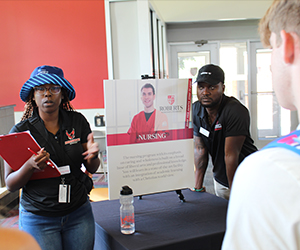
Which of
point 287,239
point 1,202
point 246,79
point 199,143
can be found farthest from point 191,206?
point 246,79

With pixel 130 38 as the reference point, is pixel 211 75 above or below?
below

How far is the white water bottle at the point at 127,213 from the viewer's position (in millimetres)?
1457

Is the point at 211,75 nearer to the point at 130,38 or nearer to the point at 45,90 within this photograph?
the point at 45,90

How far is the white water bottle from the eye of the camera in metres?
1.46

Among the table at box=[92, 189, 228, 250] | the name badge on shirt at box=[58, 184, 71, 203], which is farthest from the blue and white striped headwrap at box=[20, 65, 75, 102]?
the table at box=[92, 189, 228, 250]

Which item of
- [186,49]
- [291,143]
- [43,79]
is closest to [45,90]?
[43,79]

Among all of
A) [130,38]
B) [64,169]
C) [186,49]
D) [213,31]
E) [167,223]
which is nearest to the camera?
[64,169]

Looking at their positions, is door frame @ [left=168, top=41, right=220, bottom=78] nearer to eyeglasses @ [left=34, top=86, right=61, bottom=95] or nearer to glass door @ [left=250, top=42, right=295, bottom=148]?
glass door @ [left=250, top=42, right=295, bottom=148]

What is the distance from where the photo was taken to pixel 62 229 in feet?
4.77

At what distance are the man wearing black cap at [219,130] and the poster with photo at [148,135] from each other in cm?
28

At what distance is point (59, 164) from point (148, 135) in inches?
22.4

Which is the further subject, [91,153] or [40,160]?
[91,153]

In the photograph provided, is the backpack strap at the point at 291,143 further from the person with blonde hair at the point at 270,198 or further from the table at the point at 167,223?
the table at the point at 167,223

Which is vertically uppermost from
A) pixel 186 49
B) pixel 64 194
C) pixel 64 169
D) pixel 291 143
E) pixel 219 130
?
pixel 186 49
